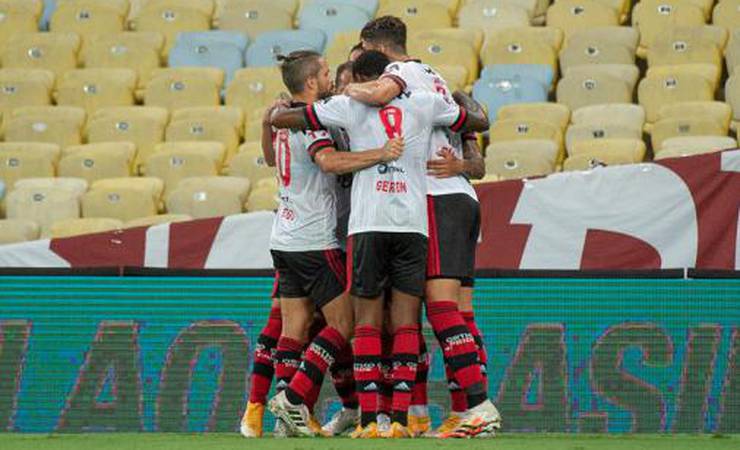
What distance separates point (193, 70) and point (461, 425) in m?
8.15

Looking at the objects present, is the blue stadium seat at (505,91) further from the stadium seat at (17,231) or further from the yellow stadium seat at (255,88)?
the stadium seat at (17,231)

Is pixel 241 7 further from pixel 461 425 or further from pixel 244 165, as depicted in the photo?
pixel 461 425

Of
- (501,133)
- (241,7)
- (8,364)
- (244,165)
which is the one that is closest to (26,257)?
(8,364)

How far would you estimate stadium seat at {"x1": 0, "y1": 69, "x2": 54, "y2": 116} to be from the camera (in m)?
15.2

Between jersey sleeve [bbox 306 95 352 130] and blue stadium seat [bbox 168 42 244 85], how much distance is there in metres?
7.99

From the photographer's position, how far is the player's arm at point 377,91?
7238 millimetres

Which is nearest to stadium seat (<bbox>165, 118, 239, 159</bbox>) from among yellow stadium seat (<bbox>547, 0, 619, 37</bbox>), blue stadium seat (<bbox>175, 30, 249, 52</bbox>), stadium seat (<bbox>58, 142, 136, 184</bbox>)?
stadium seat (<bbox>58, 142, 136, 184</bbox>)

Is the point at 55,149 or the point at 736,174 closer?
the point at 736,174

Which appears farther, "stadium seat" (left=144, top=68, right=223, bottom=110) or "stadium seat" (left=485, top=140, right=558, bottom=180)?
"stadium seat" (left=144, top=68, right=223, bottom=110)

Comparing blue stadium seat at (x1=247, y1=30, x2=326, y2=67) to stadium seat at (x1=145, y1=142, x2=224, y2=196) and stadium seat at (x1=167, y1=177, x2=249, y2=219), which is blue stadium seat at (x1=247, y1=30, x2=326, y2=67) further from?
stadium seat at (x1=167, y1=177, x2=249, y2=219)

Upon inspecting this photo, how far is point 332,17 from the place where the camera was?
1537cm

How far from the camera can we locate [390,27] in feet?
25.0

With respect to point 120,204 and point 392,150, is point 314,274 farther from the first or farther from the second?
point 120,204

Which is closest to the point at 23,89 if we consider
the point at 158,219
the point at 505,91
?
the point at 158,219
